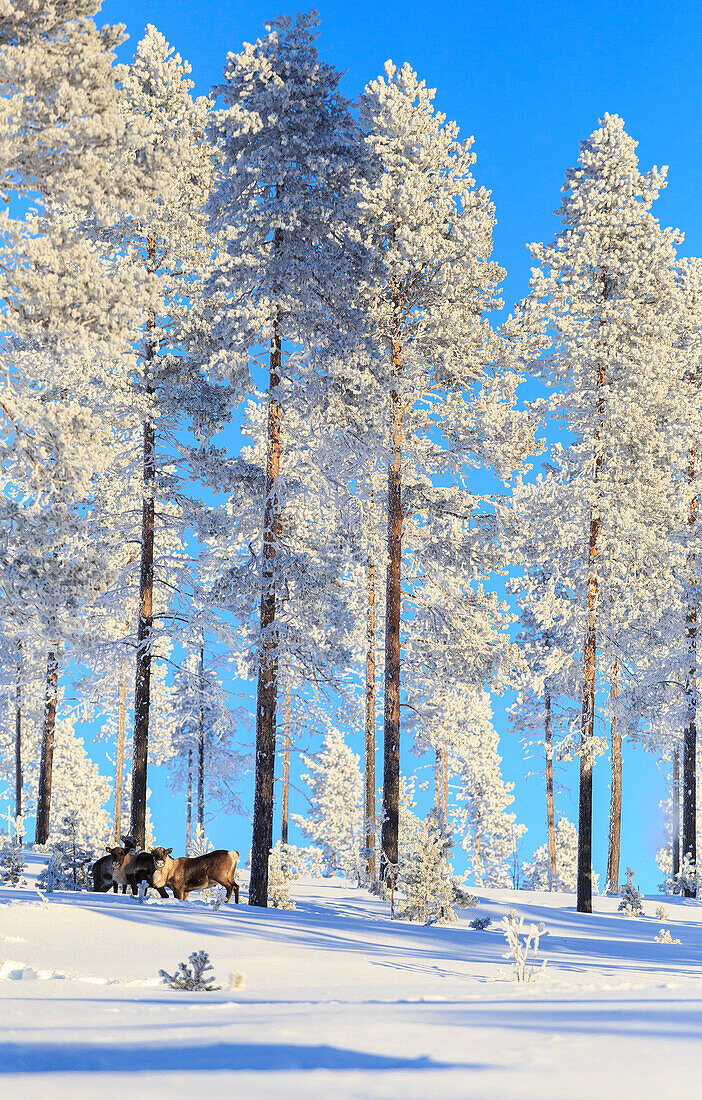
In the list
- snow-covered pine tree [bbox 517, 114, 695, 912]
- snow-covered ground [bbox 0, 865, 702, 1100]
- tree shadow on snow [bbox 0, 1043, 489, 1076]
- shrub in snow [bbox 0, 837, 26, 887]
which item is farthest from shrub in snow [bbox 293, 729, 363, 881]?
tree shadow on snow [bbox 0, 1043, 489, 1076]

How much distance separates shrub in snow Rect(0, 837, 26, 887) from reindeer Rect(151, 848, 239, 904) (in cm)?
229

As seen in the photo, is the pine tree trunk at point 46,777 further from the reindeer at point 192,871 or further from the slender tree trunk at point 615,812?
the slender tree trunk at point 615,812

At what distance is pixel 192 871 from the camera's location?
40.5 feet

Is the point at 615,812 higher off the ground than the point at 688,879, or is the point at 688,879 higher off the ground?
the point at 615,812

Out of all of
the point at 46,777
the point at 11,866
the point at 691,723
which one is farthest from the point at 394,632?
the point at 46,777

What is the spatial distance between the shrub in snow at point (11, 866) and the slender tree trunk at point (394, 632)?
21.5 ft

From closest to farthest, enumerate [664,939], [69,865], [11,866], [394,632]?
1. [664,939]
2. [11,866]
3. [69,865]
4. [394,632]

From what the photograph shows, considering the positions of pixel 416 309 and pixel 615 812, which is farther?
pixel 615 812

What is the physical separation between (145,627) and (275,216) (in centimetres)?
835

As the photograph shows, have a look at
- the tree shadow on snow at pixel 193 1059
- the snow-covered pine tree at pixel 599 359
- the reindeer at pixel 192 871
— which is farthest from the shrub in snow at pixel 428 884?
the tree shadow on snow at pixel 193 1059

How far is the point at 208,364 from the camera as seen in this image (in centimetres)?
1712

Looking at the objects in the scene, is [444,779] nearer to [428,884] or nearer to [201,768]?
[201,768]

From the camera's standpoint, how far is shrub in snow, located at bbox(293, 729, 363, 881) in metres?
46.4

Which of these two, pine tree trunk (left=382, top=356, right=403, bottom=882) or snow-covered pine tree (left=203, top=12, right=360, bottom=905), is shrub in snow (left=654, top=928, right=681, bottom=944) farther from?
snow-covered pine tree (left=203, top=12, right=360, bottom=905)
